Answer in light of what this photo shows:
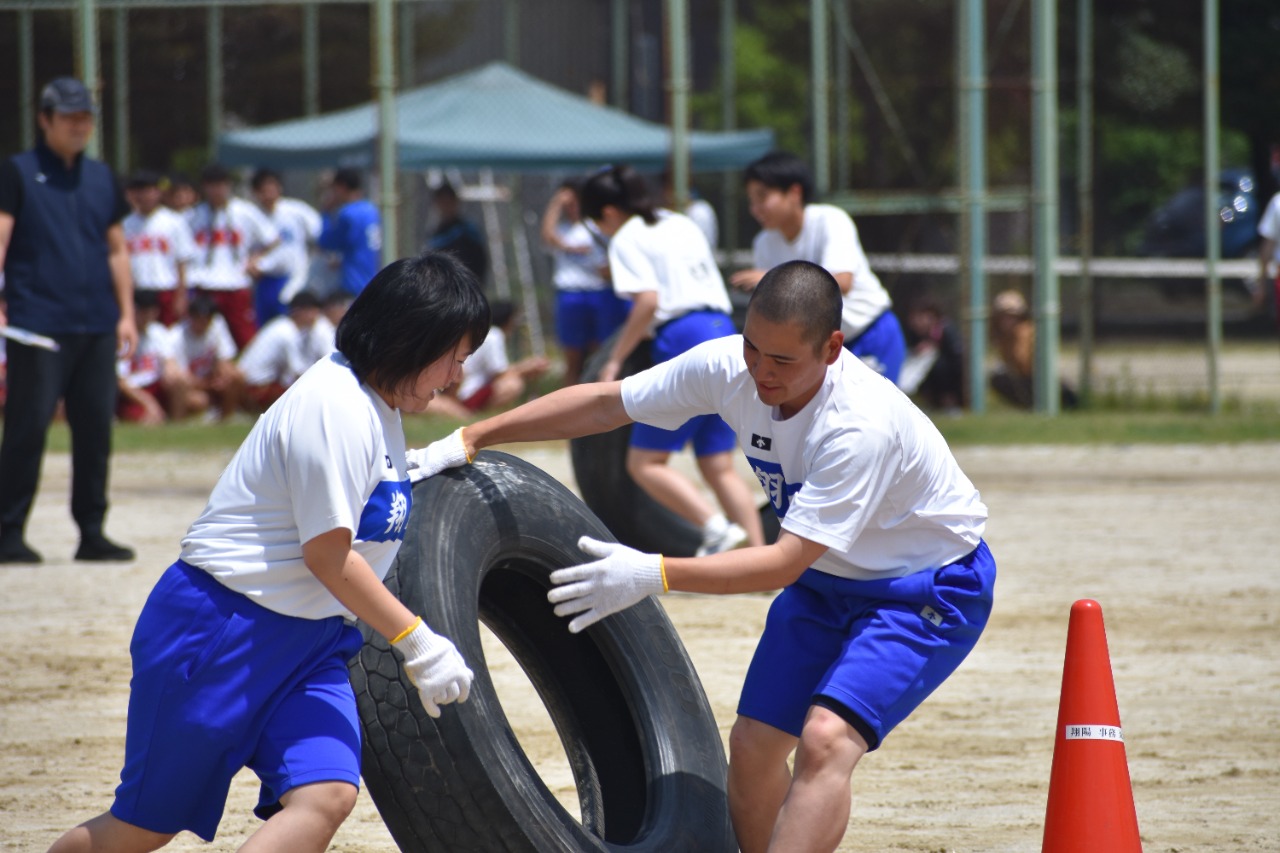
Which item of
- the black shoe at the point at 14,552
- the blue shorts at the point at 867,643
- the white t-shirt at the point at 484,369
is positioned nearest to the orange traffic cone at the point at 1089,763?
the blue shorts at the point at 867,643

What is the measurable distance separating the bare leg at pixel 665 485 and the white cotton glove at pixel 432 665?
13.5 feet

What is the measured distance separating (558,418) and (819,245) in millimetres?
3531

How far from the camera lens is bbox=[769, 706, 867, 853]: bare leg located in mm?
3457

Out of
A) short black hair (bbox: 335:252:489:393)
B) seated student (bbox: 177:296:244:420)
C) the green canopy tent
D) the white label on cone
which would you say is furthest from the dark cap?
the green canopy tent

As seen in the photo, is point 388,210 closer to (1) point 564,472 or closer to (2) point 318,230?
(1) point 564,472

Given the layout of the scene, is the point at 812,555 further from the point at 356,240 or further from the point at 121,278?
the point at 356,240

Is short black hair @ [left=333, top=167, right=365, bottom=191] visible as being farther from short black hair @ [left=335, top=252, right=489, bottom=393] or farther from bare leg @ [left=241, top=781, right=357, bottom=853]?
bare leg @ [left=241, top=781, right=357, bottom=853]

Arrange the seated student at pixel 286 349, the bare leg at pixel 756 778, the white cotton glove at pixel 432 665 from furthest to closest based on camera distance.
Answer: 1. the seated student at pixel 286 349
2. the bare leg at pixel 756 778
3. the white cotton glove at pixel 432 665

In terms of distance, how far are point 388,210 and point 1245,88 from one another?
12468 mm

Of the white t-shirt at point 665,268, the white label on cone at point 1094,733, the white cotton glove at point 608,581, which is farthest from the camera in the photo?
the white t-shirt at point 665,268

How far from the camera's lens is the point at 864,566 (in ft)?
12.0

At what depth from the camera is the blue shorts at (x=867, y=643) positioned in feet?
11.6

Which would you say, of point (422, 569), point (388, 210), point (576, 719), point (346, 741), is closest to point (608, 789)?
point (576, 719)

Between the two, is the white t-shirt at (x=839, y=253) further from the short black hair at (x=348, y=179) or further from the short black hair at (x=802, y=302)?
the short black hair at (x=348, y=179)
